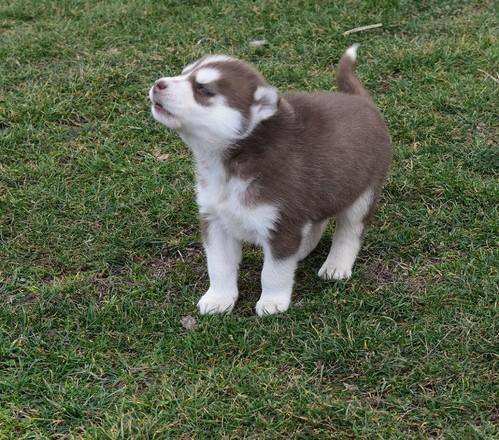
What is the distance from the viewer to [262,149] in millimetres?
4453

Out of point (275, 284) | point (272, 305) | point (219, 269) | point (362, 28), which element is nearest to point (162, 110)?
point (219, 269)

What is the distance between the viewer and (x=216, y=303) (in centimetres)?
476

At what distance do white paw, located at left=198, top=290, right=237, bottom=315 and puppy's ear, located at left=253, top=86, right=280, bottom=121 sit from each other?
1.13 meters

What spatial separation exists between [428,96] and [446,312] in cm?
278

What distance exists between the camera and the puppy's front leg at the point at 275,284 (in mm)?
4617

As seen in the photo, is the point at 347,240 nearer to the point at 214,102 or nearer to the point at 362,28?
the point at 214,102

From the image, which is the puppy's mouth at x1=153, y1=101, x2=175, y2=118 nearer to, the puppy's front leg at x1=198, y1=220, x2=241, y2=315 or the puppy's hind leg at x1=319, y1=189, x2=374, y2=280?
the puppy's front leg at x1=198, y1=220, x2=241, y2=315

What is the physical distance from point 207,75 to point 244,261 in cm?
152

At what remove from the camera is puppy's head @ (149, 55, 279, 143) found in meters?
4.24

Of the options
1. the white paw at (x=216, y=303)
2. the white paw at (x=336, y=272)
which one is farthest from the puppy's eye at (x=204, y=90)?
the white paw at (x=336, y=272)

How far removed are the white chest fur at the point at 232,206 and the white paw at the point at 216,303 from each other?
387mm

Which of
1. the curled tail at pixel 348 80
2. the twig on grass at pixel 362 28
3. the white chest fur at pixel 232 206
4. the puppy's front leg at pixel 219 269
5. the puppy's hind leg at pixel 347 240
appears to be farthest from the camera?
the twig on grass at pixel 362 28

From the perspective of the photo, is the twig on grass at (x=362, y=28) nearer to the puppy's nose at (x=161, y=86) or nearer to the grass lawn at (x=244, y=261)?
the grass lawn at (x=244, y=261)

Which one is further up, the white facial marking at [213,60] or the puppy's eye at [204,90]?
the white facial marking at [213,60]
